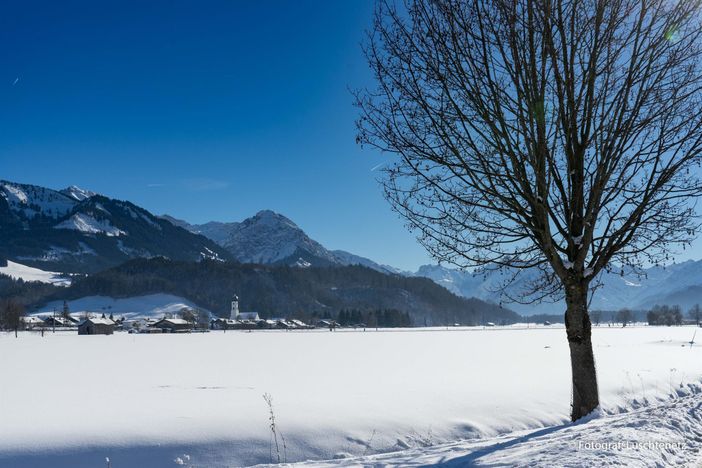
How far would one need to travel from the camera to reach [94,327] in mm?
130375

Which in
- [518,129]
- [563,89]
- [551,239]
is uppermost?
[563,89]

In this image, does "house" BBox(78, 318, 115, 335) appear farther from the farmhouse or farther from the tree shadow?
the tree shadow

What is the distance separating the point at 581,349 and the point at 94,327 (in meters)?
139

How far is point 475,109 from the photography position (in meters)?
9.81

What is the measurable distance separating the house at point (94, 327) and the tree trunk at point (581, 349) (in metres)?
137

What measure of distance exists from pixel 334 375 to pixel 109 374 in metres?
12.8

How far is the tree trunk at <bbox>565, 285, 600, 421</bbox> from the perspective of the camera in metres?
10.4

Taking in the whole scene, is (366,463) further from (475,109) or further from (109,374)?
(109,374)

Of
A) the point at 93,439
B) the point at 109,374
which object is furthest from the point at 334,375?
the point at 93,439

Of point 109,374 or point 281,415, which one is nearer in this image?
point 281,415

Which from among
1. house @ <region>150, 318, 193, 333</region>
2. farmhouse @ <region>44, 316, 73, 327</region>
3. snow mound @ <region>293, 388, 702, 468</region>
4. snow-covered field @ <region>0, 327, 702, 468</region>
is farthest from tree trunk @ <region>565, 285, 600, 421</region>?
farmhouse @ <region>44, 316, 73, 327</region>

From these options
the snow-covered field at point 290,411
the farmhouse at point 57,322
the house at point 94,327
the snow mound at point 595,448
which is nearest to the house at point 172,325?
the house at point 94,327

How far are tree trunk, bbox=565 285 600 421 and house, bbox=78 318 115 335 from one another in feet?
451

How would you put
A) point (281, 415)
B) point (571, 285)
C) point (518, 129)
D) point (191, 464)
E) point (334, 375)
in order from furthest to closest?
1. point (334, 375)
2. point (281, 415)
3. point (191, 464)
4. point (571, 285)
5. point (518, 129)
